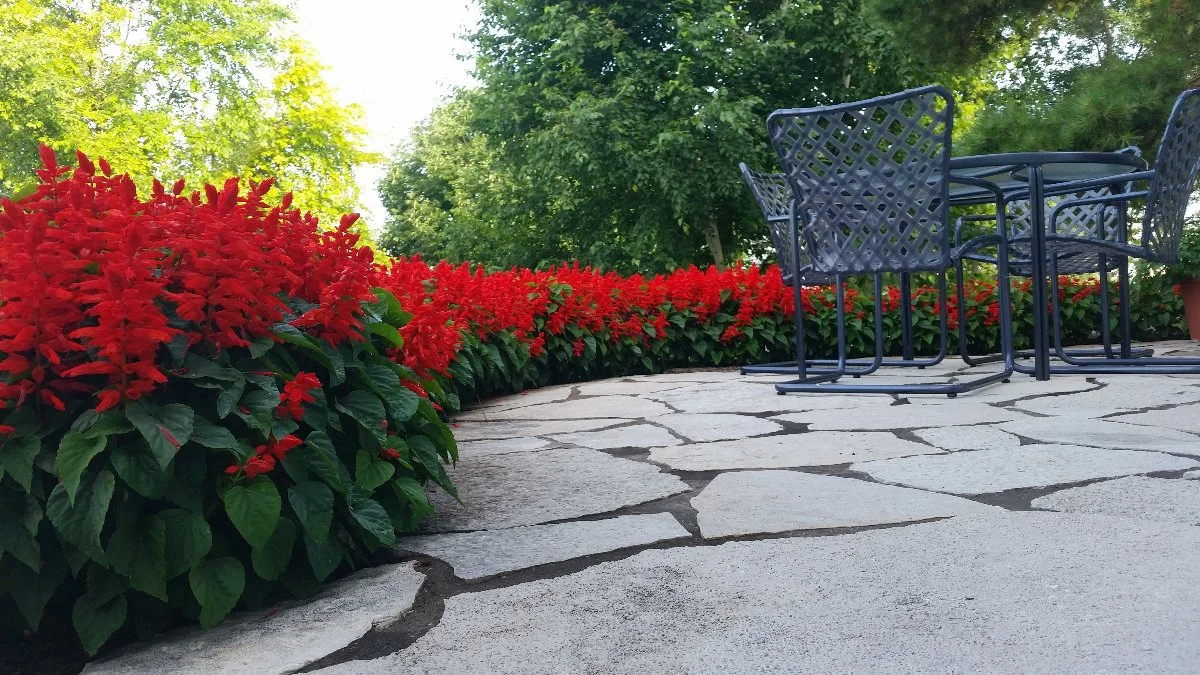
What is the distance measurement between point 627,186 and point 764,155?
2041 mm

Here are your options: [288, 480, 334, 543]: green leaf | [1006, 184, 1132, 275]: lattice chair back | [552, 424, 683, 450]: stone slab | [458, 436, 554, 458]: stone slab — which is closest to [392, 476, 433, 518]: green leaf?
[288, 480, 334, 543]: green leaf

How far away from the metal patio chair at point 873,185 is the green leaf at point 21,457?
261cm

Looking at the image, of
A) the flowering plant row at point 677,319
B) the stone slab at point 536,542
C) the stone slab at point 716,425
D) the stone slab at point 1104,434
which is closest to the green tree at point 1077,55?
the flowering plant row at point 677,319

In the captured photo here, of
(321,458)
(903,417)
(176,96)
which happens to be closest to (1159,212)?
(903,417)

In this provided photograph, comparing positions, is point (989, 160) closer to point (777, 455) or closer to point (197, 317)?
point (777, 455)

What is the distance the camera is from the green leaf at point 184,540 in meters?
1.21

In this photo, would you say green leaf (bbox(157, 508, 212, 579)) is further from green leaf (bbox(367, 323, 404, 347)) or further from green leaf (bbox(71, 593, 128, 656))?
green leaf (bbox(367, 323, 404, 347))

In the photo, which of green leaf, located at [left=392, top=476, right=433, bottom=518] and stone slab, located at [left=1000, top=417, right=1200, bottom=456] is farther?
stone slab, located at [left=1000, top=417, right=1200, bottom=456]

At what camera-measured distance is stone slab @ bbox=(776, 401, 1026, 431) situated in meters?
2.74

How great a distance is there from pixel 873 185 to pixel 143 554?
107 inches

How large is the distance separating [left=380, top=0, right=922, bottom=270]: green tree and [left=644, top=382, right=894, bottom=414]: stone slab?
802 centimetres

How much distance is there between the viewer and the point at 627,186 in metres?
13.9

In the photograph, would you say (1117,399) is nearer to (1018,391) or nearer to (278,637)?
(1018,391)

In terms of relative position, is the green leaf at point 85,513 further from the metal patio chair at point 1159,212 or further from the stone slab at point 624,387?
the metal patio chair at point 1159,212
